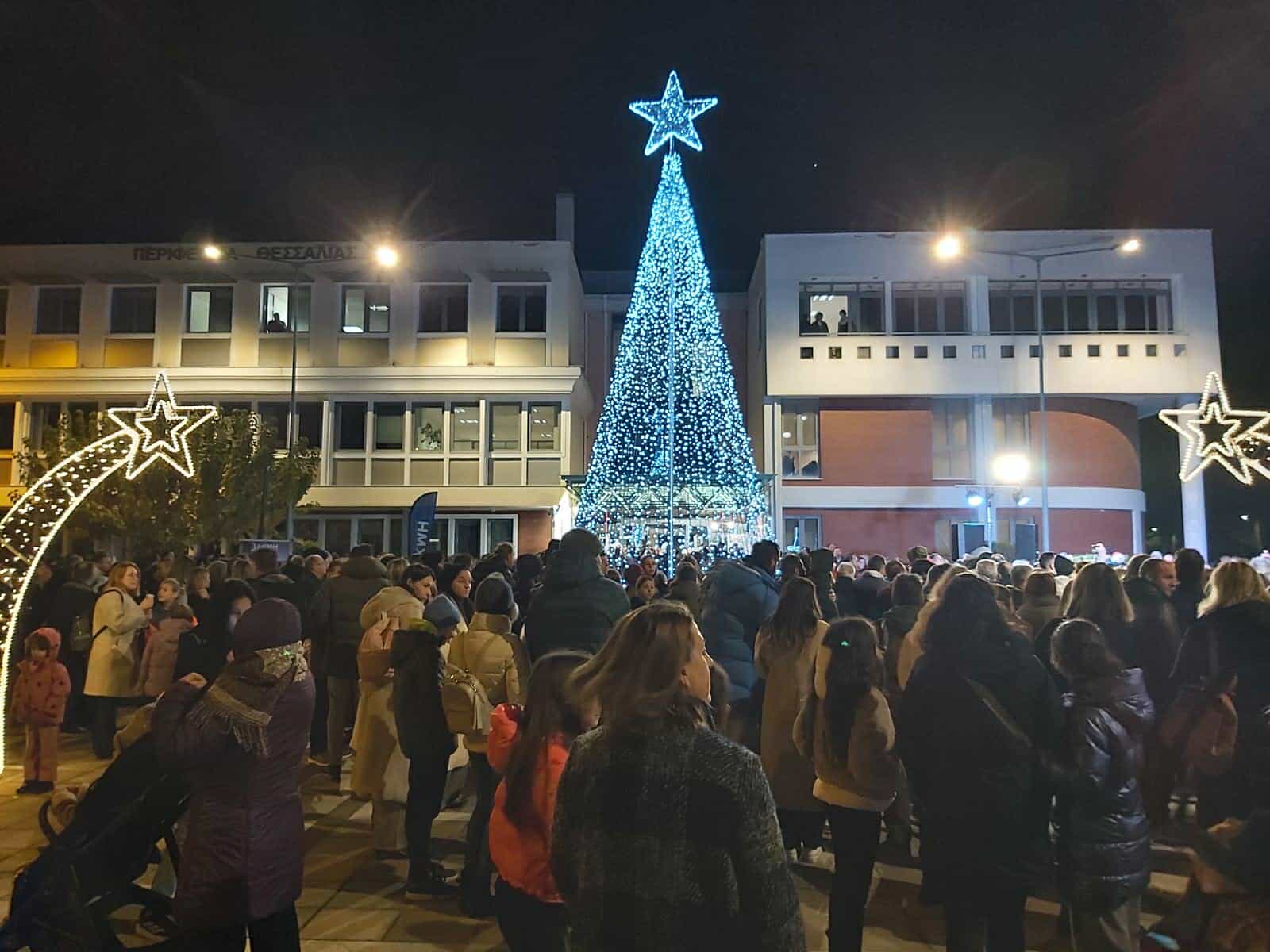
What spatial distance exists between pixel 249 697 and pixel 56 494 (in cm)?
668

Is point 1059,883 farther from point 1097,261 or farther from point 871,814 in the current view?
point 1097,261

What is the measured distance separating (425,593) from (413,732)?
217cm

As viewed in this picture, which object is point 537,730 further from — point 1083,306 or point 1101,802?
point 1083,306

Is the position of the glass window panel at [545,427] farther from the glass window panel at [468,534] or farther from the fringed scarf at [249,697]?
the fringed scarf at [249,697]

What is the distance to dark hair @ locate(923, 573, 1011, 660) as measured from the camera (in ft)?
11.7

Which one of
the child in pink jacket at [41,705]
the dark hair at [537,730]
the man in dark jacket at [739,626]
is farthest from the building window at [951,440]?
the dark hair at [537,730]

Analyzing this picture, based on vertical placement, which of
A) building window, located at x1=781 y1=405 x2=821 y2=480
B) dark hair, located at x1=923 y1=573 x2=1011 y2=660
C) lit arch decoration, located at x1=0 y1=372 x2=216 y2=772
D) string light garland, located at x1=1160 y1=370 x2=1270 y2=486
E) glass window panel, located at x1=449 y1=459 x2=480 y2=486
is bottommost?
dark hair, located at x1=923 y1=573 x2=1011 y2=660

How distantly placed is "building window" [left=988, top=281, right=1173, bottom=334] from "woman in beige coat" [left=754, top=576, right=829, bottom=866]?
98.3 ft

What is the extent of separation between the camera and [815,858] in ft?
20.1

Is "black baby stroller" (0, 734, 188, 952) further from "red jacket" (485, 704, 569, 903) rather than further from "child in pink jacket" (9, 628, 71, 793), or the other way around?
"child in pink jacket" (9, 628, 71, 793)

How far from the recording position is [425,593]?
24.4ft

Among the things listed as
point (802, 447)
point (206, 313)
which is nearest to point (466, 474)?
point (206, 313)

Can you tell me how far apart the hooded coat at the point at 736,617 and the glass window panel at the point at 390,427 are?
24.4 metres

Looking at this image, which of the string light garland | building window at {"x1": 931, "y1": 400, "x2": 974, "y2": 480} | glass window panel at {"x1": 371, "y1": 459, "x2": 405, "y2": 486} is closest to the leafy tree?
glass window panel at {"x1": 371, "y1": 459, "x2": 405, "y2": 486}
